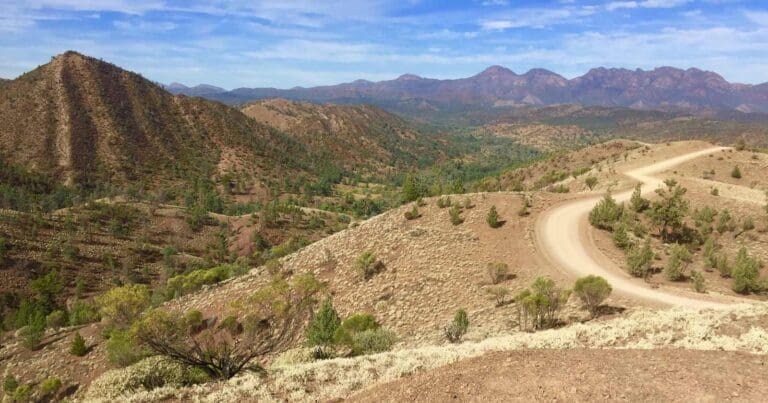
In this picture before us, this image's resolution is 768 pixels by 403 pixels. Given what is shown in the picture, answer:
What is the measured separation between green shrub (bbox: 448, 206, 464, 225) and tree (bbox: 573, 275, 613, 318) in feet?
41.7

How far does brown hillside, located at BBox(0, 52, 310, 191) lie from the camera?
109688 mm

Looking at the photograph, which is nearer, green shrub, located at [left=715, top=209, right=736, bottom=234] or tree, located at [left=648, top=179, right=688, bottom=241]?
tree, located at [left=648, top=179, right=688, bottom=241]

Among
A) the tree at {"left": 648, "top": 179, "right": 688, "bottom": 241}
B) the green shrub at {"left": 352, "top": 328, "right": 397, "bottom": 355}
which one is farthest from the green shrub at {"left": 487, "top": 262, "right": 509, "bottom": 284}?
the tree at {"left": 648, "top": 179, "right": 688, "bottom": 241}

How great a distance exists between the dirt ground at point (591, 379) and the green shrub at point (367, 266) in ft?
52.5

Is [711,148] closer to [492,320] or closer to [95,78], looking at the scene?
[492,320]

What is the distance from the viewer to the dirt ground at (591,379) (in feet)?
30.3

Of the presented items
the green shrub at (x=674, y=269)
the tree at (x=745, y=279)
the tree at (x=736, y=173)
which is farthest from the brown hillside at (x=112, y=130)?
the tree at (x=745, y=279)

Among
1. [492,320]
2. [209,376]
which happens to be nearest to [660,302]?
[492,320]

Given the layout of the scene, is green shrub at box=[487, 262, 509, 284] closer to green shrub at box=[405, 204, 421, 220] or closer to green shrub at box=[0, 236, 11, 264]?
green shrub at box=[405, 204, 421, 220]

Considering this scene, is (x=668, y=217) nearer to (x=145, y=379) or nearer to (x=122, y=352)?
(x=145, y=379)

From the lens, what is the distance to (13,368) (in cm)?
2716

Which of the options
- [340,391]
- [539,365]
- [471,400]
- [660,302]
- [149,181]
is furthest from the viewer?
[149,181]

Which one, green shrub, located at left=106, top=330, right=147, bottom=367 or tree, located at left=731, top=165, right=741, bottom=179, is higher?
tree, located at left=731, top=165, right=741, bottom=179

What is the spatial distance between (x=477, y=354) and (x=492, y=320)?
312 inches
